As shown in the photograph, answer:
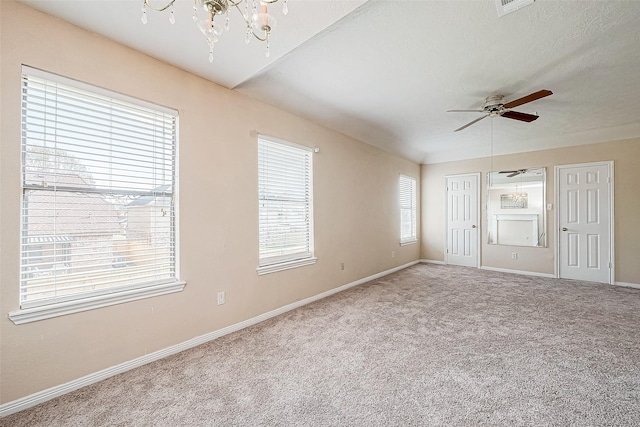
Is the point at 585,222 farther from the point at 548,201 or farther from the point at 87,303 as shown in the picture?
the point at 87,303

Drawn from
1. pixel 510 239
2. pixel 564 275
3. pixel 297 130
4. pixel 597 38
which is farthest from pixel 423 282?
pixel 597 38

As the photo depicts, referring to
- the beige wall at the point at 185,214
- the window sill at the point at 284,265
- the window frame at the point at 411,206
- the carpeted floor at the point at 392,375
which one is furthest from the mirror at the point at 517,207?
the window sill at the point at 284,265

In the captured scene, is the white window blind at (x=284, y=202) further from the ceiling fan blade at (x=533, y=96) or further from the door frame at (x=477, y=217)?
the door frame at (x=477, y=217)

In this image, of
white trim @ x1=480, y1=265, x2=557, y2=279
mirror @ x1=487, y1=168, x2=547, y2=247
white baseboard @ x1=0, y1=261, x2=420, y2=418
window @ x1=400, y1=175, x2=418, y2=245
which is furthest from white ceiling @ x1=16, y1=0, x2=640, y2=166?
white trim @ x1=480, y1=265, x2=557, y2=279

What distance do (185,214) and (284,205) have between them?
126 centimetres

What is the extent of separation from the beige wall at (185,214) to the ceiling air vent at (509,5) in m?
2.27

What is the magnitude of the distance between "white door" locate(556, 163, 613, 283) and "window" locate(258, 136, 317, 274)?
185 inches

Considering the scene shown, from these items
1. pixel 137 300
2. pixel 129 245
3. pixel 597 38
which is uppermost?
pixel 597 38

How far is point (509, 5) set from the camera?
71.5 inches

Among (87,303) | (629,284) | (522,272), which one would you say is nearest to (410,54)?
(87,303)

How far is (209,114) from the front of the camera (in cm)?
264

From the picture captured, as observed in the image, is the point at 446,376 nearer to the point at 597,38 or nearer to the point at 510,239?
the point at 597,38

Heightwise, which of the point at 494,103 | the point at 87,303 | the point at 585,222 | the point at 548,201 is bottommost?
the point at 87,303

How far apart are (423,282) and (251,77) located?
13.6ft
